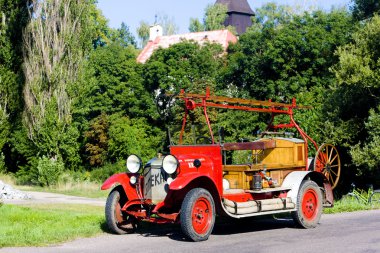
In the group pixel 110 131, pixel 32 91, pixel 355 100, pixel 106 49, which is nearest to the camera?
pixel 355 100

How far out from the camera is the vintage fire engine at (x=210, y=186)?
1137cm

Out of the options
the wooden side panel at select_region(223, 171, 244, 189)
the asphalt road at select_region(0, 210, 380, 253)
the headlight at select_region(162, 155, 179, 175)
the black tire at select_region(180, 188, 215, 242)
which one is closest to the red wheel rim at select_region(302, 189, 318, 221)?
the asphalt road at select_region(0, 210, 380, 253)

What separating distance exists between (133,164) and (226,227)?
2.67 m

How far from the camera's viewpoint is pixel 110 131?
4403 cm

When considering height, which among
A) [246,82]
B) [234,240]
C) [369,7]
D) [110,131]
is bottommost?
[234,240]

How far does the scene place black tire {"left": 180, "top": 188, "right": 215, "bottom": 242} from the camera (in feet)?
35.8

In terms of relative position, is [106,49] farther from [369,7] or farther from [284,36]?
[369,7]

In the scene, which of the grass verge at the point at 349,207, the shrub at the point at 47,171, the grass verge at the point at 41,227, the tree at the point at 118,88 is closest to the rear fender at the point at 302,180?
the grass verge at the point at 349,207

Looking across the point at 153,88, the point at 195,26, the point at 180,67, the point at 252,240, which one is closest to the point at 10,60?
the point at 153,88

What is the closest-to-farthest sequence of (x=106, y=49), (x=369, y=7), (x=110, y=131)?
(x=369, y=7)
(x=110, y=131)
(x=106, y=49)

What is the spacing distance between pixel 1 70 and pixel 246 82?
16.8 metres

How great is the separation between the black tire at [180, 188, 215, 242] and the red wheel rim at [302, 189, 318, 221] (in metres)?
2.72

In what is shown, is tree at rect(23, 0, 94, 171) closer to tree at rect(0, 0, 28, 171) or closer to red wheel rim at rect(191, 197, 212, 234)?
tree at rect(0, 0, 28, 171)

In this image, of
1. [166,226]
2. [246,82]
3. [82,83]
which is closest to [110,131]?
[82,83]
